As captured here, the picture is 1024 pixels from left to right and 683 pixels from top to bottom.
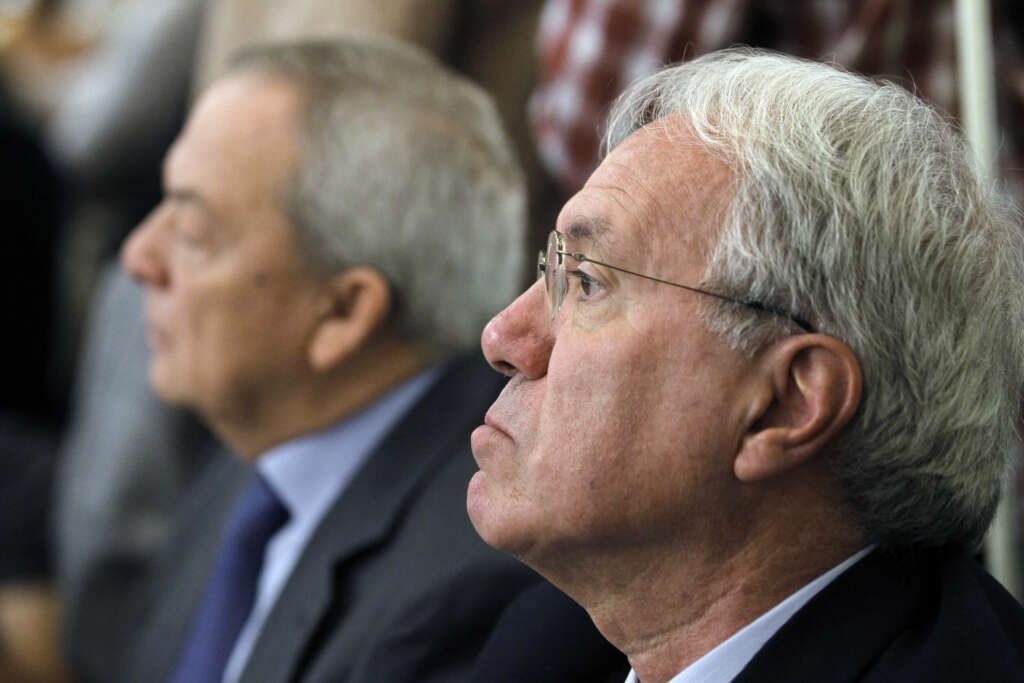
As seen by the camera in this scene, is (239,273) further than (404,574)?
Yes

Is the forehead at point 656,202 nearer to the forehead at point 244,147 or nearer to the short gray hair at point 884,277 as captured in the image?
the short gray hair at point 884,277

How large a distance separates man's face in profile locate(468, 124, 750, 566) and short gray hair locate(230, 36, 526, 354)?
3.02ft

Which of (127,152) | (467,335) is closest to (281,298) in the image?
(467,335)

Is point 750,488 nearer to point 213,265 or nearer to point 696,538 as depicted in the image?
point 696,538

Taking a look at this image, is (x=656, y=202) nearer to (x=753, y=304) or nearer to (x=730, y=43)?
(x=753, y=304)

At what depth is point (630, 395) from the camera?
57.5 inches

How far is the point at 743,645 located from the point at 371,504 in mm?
863

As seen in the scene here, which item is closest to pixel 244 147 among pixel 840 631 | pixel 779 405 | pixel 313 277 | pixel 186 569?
pixel 313 277

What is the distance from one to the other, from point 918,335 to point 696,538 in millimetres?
293

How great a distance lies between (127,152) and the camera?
4.17m

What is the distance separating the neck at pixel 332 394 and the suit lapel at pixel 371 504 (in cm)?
13

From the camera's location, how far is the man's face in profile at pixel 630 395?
1.45 metres

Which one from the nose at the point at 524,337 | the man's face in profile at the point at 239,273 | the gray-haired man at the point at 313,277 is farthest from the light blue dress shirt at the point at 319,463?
the nose at the point at 524,337

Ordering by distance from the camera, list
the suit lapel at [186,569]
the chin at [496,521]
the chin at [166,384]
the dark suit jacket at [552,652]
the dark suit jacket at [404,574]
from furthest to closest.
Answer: the suit lapel at [186,569]
the chin at [166,384]
the dark suit jacket at [404,574]
the dark suit jacket at [552,652]
the chin at [496,521]
